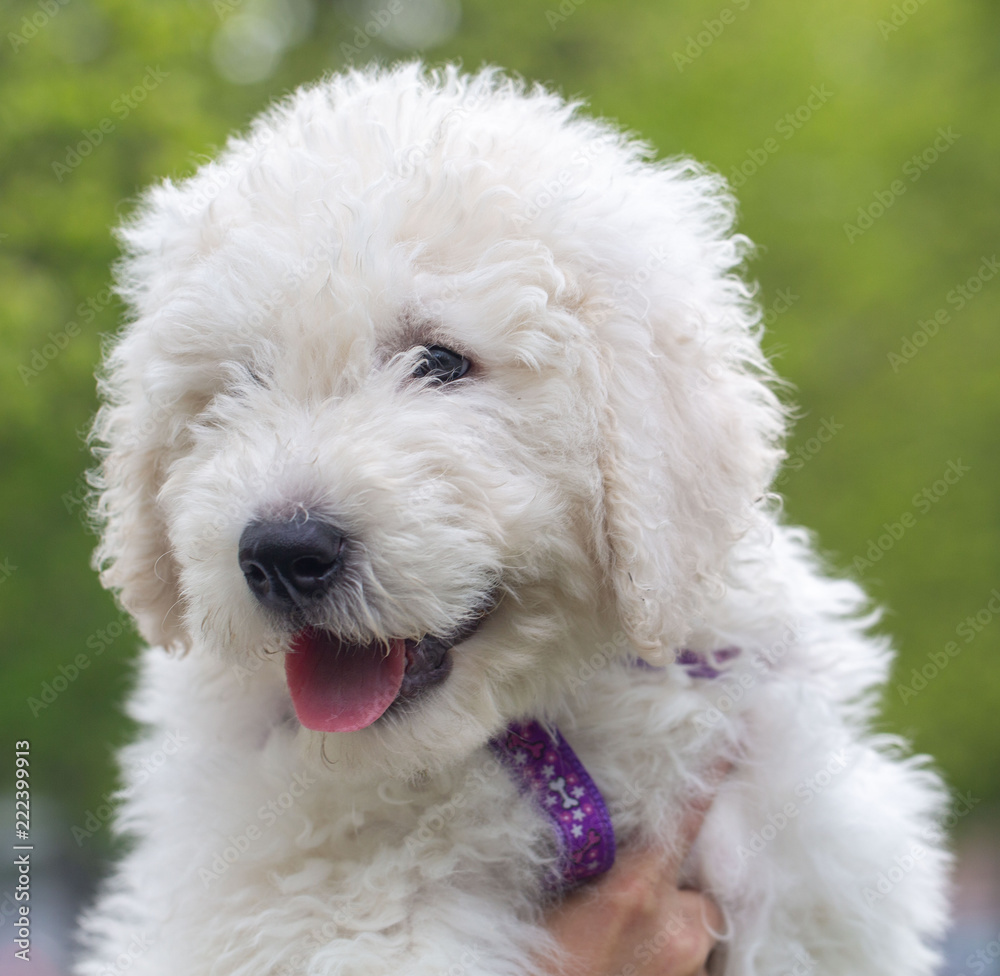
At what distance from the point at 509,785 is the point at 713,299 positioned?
1599mm

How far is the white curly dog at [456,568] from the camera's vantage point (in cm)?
245

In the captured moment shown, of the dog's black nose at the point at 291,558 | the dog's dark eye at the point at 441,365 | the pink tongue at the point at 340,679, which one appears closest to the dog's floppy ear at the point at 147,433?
the pink tongue at the point at 340,679

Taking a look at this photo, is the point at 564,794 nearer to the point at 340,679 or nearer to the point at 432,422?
the point at 340,679

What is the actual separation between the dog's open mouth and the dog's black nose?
0.18 meters

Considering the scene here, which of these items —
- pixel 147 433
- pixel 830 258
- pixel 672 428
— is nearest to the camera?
pixel 672 428

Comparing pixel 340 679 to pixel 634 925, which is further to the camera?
pixel 634 925

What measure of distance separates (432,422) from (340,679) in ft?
2.35

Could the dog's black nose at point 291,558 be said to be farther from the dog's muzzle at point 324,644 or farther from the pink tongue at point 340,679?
the pink tongue at point 340,679

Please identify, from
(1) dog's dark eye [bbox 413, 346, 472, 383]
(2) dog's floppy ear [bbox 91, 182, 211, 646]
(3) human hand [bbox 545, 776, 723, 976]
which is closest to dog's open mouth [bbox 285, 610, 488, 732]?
(2) dog's floppy ear [bbox 91, 182, 211, 646]

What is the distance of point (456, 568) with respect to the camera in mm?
2377

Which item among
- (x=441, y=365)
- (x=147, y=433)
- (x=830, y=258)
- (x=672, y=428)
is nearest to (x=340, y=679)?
(x=441, y=365)

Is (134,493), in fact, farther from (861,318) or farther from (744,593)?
(861,318)

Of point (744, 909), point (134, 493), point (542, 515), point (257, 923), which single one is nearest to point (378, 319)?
point (542, 515)

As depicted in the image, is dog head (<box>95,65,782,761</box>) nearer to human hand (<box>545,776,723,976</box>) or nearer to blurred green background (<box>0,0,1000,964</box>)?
human hand (<box>545,776,723,976</box>)
